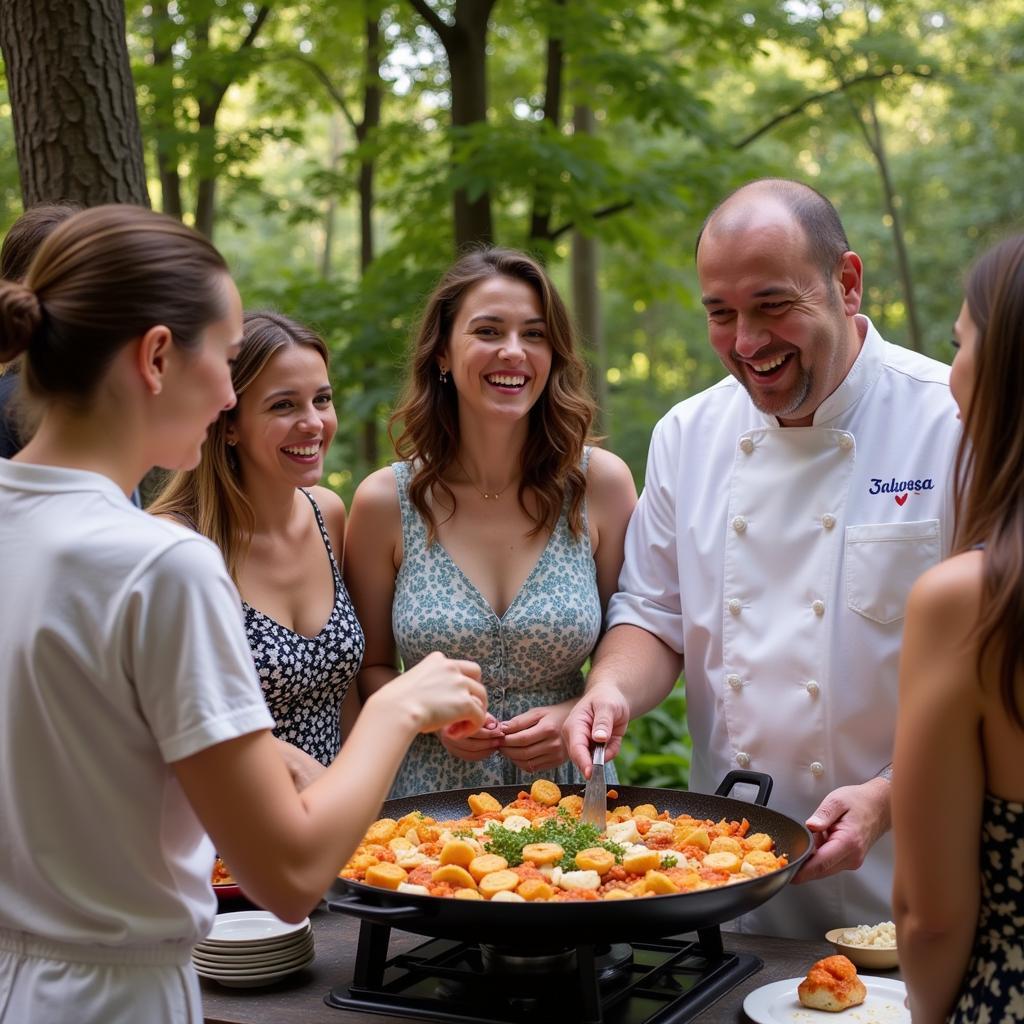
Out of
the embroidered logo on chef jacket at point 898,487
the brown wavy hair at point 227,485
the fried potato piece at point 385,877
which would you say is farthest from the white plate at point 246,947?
the embroidered logo on chef jacket at point 898,487

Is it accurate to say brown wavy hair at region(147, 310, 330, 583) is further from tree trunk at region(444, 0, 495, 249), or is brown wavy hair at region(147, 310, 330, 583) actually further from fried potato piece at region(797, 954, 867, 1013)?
tree trunk at region(444, 0, 495, 249)

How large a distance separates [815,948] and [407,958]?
79 centimetres

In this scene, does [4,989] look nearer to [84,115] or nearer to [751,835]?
[751,835]

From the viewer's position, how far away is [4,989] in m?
1.61

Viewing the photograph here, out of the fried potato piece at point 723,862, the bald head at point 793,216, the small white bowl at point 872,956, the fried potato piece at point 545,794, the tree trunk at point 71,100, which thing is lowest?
the small white bowl at point 872,956

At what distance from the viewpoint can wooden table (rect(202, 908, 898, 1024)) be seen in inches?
82.2

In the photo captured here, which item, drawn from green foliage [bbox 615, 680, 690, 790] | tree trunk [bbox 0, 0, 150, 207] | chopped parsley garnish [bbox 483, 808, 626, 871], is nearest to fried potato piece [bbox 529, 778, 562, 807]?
chopped parsley garnish [bbox 483, 808, 626, 871]

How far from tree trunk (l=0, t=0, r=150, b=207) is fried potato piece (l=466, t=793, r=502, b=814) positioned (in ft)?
7.83

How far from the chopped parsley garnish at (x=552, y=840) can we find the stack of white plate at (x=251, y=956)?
15.4 inches

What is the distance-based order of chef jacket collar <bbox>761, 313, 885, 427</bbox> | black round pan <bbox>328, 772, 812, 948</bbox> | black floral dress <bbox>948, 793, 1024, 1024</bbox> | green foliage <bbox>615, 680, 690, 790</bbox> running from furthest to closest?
green foliage <bbox>615, 680, 690, 790</bbox> < chef jacket collar <bbox>761, 313, 885, 427</bbox> < black round pan <bbox>328, 772, 812, 948</bbox> < black floral dress <bbox>948, 793, 1024, 1024</bbox>

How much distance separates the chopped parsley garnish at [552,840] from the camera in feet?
7.36

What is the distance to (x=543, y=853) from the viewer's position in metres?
2.23

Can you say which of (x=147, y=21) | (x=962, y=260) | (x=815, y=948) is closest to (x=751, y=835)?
(x=815, y=948)

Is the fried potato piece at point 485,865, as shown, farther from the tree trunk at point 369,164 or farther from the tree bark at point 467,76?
A: the tree trunk at point 369,164
